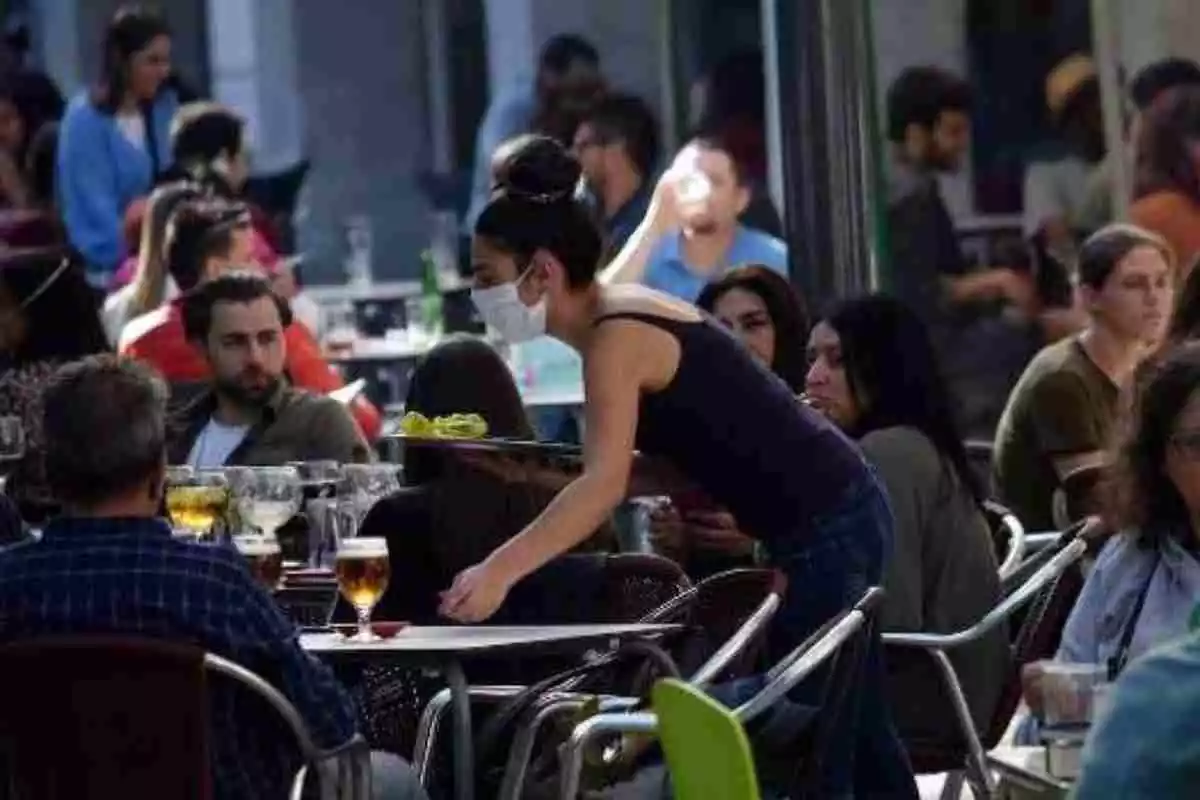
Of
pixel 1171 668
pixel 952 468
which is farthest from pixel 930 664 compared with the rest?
pixel 1171 668

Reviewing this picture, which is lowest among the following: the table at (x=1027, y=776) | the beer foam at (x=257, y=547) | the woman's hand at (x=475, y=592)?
the table at (x=1027, y=776)

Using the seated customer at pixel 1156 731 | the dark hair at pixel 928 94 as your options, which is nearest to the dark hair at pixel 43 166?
the dark hair at pixel 928 94

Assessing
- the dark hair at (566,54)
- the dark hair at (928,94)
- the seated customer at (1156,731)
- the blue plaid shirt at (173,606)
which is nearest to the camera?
the seated customer at (1156,731)

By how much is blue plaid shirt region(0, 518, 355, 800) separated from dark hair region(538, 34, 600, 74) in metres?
7.74

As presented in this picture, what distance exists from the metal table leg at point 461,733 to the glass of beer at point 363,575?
0.16m

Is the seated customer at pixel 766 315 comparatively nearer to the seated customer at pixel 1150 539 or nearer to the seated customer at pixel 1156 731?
the seated customer at pixel 1150 539

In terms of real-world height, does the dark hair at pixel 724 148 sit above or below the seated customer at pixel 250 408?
above

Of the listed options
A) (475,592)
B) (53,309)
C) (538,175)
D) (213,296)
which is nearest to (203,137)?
(53,309)

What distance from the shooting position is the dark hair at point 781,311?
26.1ft

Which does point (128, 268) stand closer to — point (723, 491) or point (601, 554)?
point (601, 554)

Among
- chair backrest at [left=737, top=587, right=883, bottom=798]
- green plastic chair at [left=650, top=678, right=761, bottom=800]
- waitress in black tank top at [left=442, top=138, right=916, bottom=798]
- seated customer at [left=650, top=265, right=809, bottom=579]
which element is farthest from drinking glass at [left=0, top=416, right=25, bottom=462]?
green plastic chair at [left=650, top=678, right=761, bottom=800]

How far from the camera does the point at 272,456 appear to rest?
802 centimetres

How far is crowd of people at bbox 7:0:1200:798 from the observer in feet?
17.2

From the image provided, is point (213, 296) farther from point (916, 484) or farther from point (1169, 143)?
point (1169, 143)
